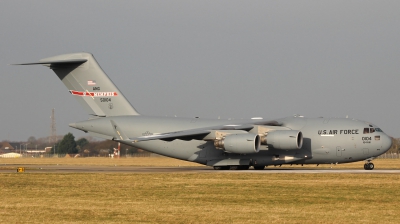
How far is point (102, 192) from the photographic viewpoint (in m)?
18.1

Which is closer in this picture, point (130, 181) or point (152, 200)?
point (152, 200)

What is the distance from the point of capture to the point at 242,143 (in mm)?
30641

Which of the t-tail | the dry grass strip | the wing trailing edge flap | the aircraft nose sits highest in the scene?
the t-tail

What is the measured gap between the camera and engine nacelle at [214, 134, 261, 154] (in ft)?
100

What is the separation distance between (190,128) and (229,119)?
2269mm

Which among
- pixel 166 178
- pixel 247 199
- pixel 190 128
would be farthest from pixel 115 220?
pixel 190 128

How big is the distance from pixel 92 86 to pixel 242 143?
10.1m

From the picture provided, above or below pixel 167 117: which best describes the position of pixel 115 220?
below

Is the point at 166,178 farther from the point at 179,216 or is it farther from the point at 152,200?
the point at 179,216

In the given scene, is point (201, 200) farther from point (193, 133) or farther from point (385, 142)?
point (385, 142)

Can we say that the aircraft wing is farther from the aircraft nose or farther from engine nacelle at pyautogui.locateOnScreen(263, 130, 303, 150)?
the aircraft nose

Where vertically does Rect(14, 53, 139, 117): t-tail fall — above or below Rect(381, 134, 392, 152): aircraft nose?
above

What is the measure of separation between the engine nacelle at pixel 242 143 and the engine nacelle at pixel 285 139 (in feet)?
2.47

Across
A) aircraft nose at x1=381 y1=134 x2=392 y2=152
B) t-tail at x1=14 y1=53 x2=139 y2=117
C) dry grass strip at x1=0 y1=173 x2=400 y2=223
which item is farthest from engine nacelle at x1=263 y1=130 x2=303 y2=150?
t-tail at x1=14 y1=53 x2=139 y2=117
